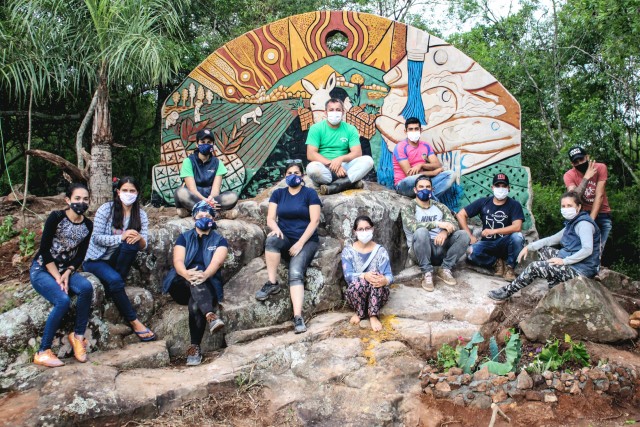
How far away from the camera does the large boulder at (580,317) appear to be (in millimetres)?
4570

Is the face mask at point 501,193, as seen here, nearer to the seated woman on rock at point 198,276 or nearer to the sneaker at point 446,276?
the sneaker at point 446,276

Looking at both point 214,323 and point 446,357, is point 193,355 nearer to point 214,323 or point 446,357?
point 214,323

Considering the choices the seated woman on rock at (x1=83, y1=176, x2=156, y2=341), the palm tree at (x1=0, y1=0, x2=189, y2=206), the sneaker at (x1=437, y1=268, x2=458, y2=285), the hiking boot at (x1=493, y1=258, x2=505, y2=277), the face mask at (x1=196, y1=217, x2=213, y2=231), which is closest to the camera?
the seated woman on rock at (x1=83, y1=176, x2=156, y2=341)

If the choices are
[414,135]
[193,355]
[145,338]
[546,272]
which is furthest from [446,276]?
[145,338]

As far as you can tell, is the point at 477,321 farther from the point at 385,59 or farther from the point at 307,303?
the point at 385,59

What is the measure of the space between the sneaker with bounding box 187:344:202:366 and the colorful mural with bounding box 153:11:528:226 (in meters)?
3.38

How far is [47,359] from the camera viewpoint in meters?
4.00

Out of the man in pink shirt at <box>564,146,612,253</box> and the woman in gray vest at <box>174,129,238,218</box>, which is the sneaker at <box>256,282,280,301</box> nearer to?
the woman in gray vest at <box>174,129,238,218</box>

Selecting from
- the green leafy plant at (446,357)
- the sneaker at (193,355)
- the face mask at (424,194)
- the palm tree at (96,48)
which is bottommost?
the green leafy plant at (446,357)

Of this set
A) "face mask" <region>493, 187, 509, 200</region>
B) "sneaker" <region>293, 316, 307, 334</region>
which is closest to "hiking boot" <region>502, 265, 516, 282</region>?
"face mask" <region>493, 187, 509, 200</region>

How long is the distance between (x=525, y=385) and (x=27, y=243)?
5.18 m

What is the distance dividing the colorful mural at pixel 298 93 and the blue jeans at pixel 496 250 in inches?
71.6

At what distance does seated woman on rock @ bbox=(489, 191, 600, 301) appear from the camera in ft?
15.7

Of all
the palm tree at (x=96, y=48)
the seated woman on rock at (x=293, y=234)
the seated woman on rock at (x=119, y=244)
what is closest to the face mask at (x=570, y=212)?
the seated woman on rock at (x=293, y=234)
